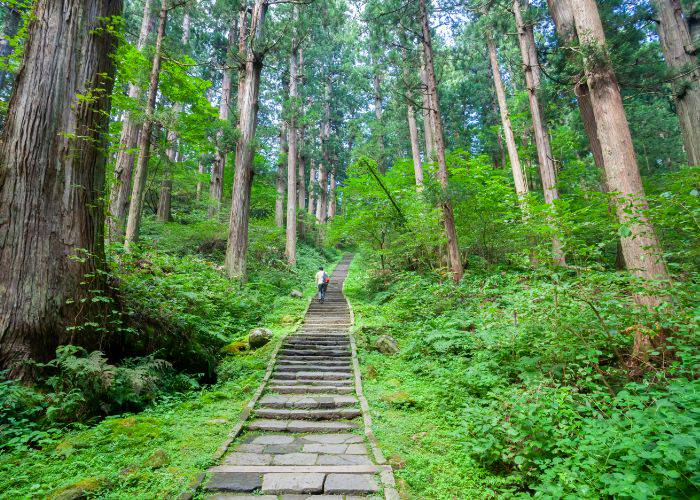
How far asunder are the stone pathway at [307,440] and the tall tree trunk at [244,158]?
4.48m

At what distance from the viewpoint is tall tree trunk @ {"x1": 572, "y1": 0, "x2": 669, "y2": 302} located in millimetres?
4605

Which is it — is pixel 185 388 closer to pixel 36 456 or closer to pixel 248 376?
pixel 248 376

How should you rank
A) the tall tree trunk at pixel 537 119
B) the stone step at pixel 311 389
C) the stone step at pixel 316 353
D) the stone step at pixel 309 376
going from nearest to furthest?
the stone step at pixel 311 389 < the stone step at pixel 309 376 < the stone step at pixel 316 353 < the tall tree trunk at pixel 537 119

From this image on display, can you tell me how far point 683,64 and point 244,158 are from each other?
41.2 feet

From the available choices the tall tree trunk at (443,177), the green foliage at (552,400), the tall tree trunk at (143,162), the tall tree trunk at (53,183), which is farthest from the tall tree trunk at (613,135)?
the tall tree trunk at (143,162)

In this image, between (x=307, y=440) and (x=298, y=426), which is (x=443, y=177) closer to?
(x=298, y=426)

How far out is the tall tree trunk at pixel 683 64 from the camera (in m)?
8.38

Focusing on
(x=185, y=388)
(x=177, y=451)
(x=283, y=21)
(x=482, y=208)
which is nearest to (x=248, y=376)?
(x=185, y=388)

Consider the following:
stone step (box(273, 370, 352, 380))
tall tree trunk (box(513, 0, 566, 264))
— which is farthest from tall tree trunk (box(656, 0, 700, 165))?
stone step (box(273, 370, 352, 380))

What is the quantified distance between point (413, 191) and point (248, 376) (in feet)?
33.3

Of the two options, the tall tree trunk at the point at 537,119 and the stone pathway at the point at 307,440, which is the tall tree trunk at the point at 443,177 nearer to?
the tall tree trunk at the point at 537,119

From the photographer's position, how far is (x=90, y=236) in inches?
186

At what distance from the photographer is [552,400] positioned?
3623 mm

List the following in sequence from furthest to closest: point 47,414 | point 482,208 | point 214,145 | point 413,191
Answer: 1. point 413,191
2. point 214,145
3. point 482,208
4. point 47,414
